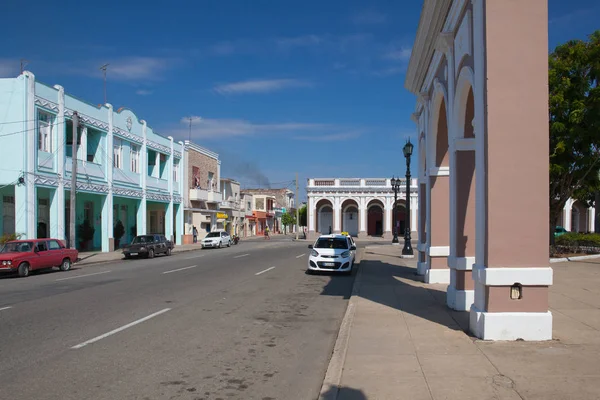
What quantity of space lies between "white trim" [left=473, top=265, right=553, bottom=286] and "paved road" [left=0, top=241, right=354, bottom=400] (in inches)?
108

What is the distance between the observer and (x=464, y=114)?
10.3 m

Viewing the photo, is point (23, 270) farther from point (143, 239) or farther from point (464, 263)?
point (464, 263)

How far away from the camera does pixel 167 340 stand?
809cm

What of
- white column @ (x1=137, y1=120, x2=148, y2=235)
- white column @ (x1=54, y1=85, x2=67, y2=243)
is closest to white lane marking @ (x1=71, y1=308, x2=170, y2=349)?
white column @ (x1=54, y1=85, x2=67, y2=243)

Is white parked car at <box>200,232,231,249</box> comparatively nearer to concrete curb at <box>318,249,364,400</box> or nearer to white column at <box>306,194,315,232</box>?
white column at <box>306,194,315,232</box>

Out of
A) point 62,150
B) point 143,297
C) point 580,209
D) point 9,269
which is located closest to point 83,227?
point 62,150

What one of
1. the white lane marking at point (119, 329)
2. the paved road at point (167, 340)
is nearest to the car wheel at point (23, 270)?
the paved road at point (167, 340)

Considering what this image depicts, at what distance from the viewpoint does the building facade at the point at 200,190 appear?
163ft

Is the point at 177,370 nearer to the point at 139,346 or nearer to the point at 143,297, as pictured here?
the point at 139,346

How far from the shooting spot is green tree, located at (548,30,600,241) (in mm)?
18719

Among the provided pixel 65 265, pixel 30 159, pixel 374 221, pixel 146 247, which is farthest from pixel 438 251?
pixel 374 221

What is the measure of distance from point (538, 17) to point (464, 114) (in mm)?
2936

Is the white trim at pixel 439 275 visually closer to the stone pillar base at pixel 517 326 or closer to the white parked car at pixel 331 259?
the white parked car at pixel 331 259

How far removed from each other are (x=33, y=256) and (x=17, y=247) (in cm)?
74
